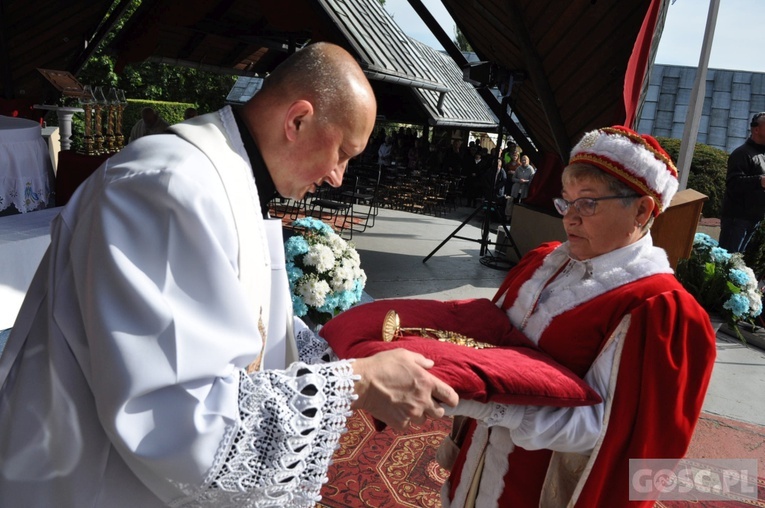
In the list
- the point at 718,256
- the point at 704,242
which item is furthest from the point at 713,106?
the point at 718,256

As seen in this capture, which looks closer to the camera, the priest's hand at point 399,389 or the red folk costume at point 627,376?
the priest's hand at point 399,389

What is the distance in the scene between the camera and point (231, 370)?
1.09 meters

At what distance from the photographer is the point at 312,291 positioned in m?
3.45

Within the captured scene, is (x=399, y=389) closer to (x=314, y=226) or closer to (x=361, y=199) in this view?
(x=314, y=226)

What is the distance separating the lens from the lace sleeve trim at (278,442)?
3.42ft

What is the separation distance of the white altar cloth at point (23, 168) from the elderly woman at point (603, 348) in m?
4.72

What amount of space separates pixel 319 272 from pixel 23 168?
11.1ft

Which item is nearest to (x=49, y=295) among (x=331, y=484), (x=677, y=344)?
(x=677, y=344)

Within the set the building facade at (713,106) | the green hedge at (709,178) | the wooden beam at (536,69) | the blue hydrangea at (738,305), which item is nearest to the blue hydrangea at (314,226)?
the wooden beam at (536,69)

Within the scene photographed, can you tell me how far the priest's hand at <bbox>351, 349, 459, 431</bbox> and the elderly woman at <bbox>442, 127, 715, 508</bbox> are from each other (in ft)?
0.66

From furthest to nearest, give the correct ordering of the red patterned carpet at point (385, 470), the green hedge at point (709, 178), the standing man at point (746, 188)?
1. the green hedge at point (709, 178)
2. the standing man at point (746, 188)
3. the red patterned carpet at point (385, 470)

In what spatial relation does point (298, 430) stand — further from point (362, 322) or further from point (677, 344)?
point (677, 344)

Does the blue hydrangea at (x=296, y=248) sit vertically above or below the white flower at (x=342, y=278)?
above

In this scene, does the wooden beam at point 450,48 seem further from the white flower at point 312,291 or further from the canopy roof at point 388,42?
the white flower at point 312,291
